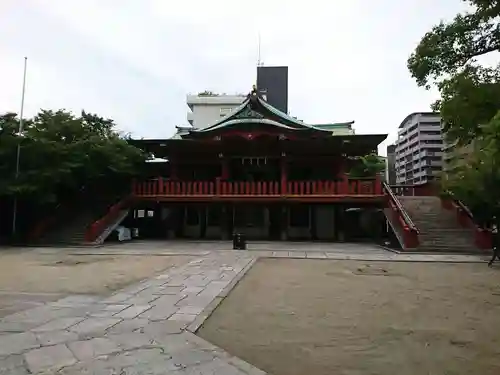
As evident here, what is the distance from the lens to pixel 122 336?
476 centimetres

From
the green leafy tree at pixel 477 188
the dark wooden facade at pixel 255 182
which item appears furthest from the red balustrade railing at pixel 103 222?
the green leafy tree at pixel 477 188

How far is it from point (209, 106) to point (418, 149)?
102 ft

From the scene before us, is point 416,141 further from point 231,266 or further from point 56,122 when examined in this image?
point 231,266

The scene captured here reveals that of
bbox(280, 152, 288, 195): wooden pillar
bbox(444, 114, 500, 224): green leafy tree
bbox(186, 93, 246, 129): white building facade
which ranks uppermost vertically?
bbox(186, 93, 246, 129): white building facade

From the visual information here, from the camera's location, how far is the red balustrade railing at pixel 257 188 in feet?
64.2

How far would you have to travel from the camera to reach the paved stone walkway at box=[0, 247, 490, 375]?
12.5 ft

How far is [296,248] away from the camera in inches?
672

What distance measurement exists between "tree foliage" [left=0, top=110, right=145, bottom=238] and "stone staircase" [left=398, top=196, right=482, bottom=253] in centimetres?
1371

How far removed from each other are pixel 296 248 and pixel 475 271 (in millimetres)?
6990

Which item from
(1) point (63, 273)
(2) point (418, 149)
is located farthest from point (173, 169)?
(2) point (418, 149)

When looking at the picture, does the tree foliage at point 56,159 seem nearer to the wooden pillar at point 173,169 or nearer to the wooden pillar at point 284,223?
the wooden pillar at point 173,169

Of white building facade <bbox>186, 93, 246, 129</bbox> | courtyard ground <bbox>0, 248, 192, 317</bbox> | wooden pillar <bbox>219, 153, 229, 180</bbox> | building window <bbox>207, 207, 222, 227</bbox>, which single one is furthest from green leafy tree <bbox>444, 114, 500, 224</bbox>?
white building facade <bbox>186, 93, 246, 129</bbox>

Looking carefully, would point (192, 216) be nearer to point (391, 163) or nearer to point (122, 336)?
point (122, 336)

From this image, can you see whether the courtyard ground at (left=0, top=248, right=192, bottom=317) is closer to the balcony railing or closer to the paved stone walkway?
the paved stone walkway
